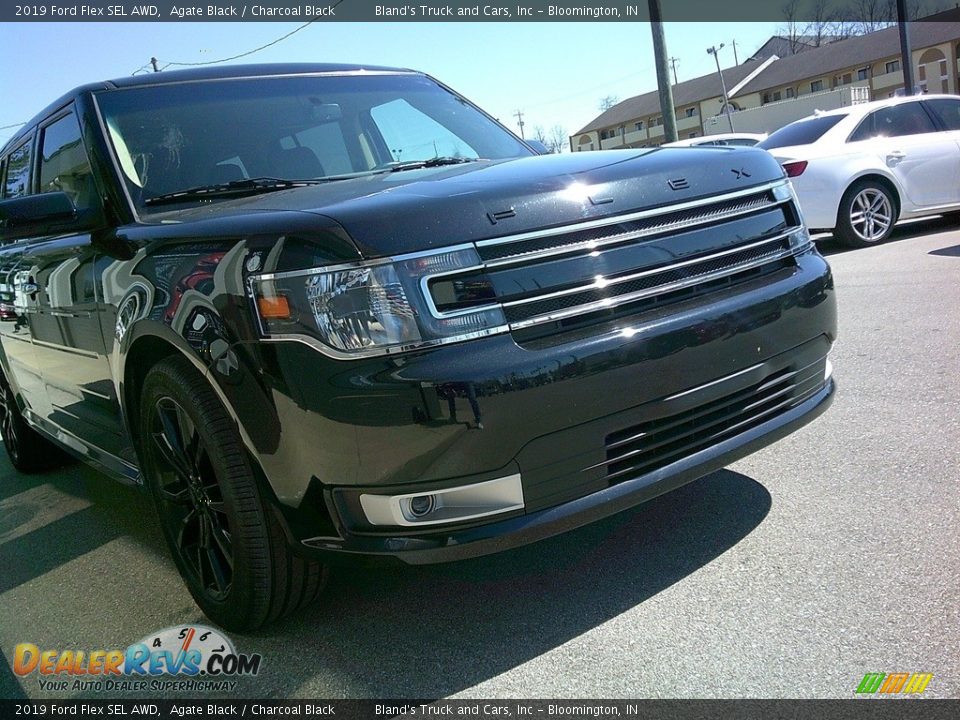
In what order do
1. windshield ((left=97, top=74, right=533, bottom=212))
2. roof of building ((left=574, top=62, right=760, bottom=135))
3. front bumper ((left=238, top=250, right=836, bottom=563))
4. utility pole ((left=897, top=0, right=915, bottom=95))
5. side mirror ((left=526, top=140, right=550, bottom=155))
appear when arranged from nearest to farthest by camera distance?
front bumper ((left=238, top=250, right=836, bottom=563)), windshield ((left=97, top=74, right=533, bottom=212)), side mirror ((left=526, top=140, right=550, bottom=155)), utility pole ((left=897, top=0, right=915, bottom=95)), roof of building ((left=574, top=62, right=760, bottom=135))

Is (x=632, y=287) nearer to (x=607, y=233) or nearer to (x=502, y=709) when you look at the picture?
(x=607, y=233)

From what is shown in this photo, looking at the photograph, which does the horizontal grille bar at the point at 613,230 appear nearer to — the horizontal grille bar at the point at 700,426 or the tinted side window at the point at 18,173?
the horizontal grille bar at the point at 700,426

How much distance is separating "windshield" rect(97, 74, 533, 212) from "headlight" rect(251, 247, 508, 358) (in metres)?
1.16

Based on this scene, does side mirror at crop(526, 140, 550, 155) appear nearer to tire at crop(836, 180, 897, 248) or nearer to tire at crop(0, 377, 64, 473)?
tire at crop(0, 377, 64, 473)

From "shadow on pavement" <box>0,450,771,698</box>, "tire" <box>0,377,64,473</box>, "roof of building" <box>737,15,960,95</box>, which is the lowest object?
"shadow on pavement" <box>0,450,771,698</box>

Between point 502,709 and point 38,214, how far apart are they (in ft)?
7.67

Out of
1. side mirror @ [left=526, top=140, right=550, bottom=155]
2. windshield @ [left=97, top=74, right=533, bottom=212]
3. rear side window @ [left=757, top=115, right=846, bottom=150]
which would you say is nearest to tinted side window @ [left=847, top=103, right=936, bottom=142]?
rear side window @ [left=757, top=115, right=846, bottom=150]

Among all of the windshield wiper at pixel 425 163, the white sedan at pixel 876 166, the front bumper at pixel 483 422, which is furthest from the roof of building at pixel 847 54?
the front bumper at pixel 483 422

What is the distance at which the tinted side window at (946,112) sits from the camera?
9.47 meters

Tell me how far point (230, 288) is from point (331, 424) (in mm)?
491

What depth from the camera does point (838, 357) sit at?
5.07 meters

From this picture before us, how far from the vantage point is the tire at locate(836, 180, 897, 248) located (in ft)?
30.4

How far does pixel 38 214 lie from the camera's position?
10.1 ft

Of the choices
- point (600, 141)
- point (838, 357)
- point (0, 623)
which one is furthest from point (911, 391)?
point (600, 141)
